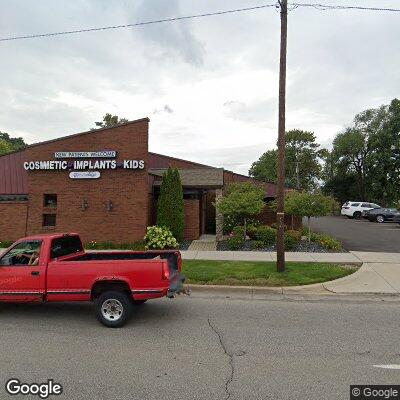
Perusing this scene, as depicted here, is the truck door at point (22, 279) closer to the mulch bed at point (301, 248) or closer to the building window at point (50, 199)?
the mulch bed at point (301, 248)

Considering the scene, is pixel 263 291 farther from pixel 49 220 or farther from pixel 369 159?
pixel 369 159

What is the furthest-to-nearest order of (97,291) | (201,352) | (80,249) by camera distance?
1. (80,249)
2. (97,291)
3. (201,352)

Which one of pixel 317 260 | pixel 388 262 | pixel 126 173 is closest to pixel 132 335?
pixel 317 260

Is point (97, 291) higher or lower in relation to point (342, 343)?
higher

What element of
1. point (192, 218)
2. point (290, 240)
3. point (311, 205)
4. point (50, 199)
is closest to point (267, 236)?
point (290, 240)

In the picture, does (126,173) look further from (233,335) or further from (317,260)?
(233,335)

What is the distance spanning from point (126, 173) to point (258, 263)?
792 cm

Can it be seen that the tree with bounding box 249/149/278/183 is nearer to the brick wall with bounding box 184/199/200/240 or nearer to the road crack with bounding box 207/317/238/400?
the brick wall with bounding box 184/199/200/240

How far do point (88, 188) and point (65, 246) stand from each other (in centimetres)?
978

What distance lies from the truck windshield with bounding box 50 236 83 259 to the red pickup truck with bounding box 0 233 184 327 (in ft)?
0.07

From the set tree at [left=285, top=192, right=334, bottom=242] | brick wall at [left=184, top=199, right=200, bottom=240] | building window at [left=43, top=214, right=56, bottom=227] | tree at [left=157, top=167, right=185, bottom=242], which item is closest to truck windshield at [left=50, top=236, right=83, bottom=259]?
tree at [left=157, top=167, right=185, bottom=242]

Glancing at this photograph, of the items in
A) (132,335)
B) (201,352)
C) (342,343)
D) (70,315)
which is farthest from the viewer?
(70,315)

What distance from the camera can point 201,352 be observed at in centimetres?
544

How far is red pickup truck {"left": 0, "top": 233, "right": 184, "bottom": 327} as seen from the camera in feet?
21.4
